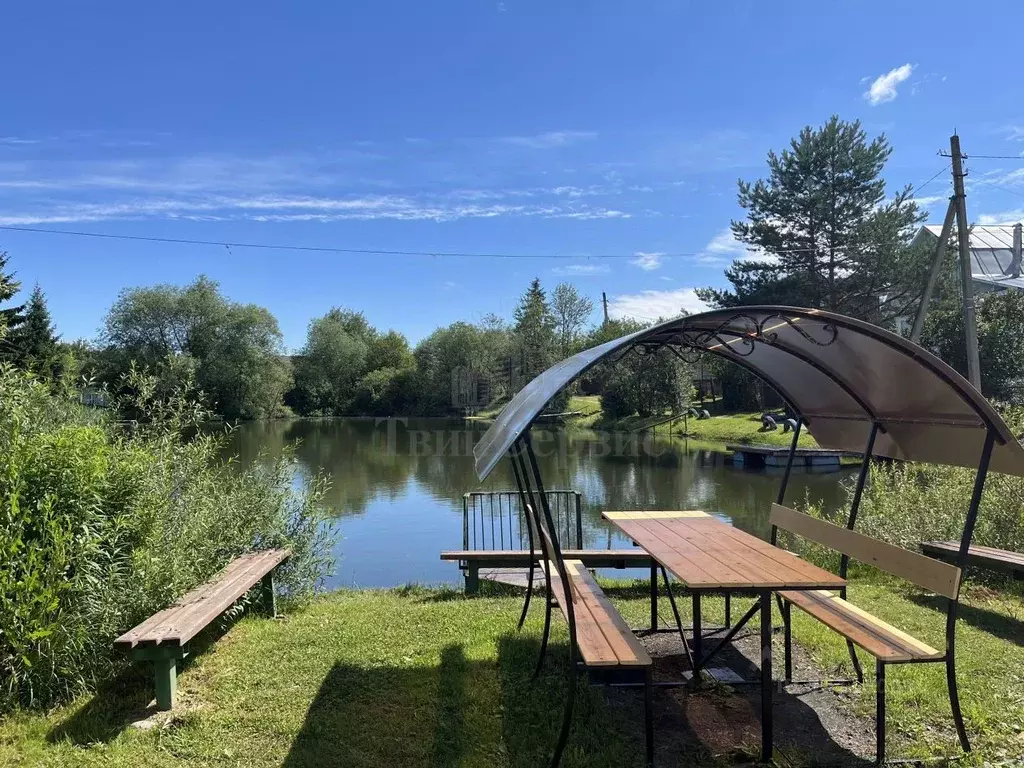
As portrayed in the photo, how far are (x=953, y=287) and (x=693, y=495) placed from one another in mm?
15316

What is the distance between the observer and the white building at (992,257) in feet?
101

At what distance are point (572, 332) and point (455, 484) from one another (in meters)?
27.1

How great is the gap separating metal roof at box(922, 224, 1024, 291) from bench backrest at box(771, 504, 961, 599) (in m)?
33.2

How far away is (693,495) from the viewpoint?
14.4m

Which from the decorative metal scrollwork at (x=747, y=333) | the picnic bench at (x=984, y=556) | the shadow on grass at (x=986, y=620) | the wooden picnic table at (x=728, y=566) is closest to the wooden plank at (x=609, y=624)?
the wooden picnic table at (x=728, y=566)

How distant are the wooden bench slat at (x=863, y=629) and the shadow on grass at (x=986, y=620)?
122cm

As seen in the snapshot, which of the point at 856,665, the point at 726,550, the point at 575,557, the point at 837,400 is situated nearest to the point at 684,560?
the point at 726,550

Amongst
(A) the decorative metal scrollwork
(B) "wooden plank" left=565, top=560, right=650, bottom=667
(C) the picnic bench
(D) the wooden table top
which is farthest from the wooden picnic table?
(C) the picnic bench

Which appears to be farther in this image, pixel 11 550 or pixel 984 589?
pixel 984 589

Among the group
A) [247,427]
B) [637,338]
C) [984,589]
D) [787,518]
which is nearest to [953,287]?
[984,589]

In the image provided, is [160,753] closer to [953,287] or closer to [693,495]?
[693,495]

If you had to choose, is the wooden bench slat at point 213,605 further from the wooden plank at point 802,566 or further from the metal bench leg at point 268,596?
the wooden plank at point 802,566

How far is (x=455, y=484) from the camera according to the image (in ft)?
51.3

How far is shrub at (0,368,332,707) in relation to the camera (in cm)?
319
